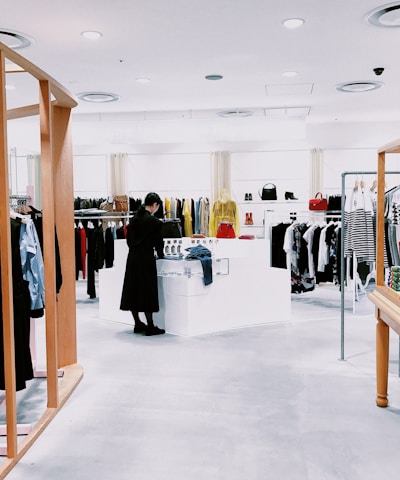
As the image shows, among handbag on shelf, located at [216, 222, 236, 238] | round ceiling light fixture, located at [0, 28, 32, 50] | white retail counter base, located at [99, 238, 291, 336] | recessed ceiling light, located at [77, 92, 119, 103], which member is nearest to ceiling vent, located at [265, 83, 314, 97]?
handbag on shelf, located at [216, 222, 236, 238]

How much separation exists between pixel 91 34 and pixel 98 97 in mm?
3026

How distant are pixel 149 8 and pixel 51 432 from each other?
11.5ft

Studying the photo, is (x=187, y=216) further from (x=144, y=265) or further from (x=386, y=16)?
(x=386, y=16)

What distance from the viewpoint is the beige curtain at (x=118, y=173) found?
11.3 m

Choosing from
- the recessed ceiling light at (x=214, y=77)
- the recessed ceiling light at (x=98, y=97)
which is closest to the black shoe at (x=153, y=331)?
the recessed ceiling light at (x=214, y=77)

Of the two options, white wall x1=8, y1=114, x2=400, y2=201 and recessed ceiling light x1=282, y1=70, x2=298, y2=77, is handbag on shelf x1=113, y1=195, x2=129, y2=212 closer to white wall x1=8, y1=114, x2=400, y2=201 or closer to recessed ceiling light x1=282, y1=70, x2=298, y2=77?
white wall x1=8, y1=114, x2=400, y2=201

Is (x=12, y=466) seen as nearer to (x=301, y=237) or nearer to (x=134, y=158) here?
(x=301, y=237)

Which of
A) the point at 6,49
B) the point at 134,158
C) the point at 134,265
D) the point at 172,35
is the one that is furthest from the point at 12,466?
the point at 134,158

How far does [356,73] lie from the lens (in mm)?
7066

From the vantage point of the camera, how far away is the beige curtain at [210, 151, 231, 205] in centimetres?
1101

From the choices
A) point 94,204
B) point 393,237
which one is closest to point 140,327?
point 393,237

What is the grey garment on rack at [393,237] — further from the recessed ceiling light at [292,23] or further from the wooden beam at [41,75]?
the wooden beam at [41,75]

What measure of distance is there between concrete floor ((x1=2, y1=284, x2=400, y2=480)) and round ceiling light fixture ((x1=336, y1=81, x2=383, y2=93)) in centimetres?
370

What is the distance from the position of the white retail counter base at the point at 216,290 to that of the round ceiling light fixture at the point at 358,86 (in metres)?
2.82
